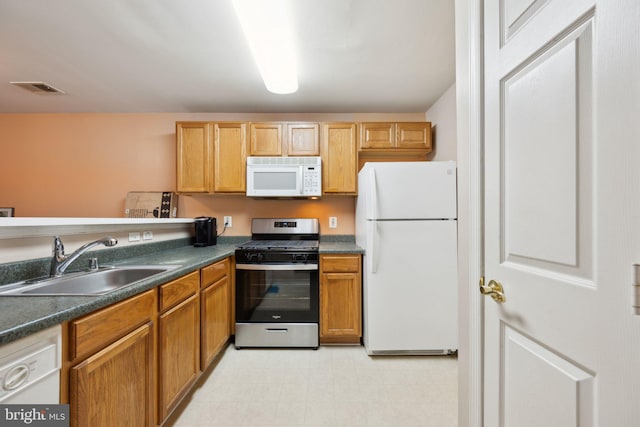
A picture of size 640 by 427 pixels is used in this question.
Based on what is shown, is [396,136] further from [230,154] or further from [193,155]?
[193,155]

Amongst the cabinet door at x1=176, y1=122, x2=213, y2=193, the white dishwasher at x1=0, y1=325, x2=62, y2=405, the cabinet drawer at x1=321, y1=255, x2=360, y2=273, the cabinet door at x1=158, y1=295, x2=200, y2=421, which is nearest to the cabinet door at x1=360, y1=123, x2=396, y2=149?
the cabinet drawer at x1=321, y1=255, x2=360, y2=273

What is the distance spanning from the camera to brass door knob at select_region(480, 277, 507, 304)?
850mm

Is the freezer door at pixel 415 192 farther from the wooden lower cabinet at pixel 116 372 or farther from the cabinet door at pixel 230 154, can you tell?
the wooden lower cabinet at pixel 116 372

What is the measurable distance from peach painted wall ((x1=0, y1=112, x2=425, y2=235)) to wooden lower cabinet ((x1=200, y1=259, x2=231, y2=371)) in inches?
46.6

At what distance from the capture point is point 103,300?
1031mm

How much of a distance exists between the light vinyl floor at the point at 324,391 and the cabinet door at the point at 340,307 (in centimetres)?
16

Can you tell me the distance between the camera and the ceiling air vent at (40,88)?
2589mm

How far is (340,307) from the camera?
2494mm

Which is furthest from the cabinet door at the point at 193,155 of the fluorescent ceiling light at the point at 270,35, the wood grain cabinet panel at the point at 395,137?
the wood grain cabinet panel at the point at 395,137

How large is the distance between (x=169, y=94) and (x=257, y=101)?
0.90 metres

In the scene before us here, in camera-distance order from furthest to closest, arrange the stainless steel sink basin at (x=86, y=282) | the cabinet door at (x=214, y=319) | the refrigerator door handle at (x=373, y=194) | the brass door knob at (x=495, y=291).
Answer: the refrigerator door handle at (x=373, y=194) → the cabinet door at (x=214, y=319) → the stainless steel sink basin at (x=86, y=282) → the brass door knob at (x=495, y=291)

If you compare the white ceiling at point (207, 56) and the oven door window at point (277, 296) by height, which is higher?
the white ceiling at point (207, 56)

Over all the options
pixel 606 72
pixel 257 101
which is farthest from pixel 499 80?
pixel 257 101

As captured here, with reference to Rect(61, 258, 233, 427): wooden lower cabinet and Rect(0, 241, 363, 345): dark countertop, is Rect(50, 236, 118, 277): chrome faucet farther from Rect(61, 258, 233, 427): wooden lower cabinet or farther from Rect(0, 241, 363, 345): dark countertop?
Rect(61, 258, 233, 427): wooden lower cabinet
